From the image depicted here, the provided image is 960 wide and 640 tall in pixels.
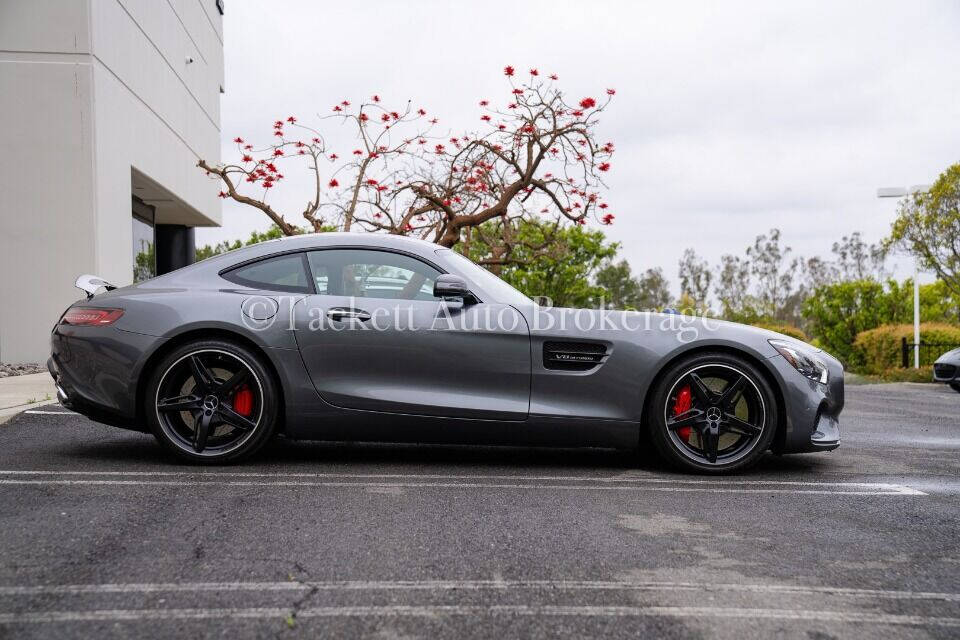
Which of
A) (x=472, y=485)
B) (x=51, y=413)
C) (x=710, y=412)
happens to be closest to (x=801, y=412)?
(x=710, y=412)

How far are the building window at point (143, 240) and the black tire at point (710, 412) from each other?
16.3m

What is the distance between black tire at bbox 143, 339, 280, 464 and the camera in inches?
174

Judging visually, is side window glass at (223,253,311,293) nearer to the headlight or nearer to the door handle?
the door handle

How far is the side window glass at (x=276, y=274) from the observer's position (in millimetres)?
4625

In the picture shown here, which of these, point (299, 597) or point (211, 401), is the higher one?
point (211, 401)

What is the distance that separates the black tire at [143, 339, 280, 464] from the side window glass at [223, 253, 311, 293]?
396 mm

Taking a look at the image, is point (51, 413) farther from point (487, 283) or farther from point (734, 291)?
point (734, 291)

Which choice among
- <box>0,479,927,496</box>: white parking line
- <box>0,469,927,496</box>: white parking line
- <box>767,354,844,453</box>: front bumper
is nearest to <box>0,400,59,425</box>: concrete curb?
<box>0,469,927,496</box>: white parking line

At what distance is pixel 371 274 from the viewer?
15.2 ft

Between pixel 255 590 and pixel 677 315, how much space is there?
9.81 feet

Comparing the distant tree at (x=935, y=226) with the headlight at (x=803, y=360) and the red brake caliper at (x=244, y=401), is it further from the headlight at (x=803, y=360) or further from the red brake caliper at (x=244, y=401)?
the red brake caliper at (x=244, y=401)

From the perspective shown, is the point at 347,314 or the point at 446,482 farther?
the point at 347,314

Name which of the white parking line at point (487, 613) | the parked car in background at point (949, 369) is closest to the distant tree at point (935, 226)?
the parked car in background at point (949, 369)

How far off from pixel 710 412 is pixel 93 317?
3484 millimetres
